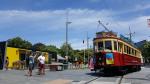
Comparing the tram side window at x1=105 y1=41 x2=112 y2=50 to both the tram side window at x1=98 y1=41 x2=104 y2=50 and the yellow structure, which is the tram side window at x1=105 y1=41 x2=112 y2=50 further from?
the yellow structure

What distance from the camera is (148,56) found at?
104 metres

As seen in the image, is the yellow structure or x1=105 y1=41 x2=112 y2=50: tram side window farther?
the yellow structure

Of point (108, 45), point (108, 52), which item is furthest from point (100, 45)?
point (108, 52)

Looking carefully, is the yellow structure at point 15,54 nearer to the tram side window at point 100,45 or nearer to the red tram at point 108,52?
the red tram at point 108,52

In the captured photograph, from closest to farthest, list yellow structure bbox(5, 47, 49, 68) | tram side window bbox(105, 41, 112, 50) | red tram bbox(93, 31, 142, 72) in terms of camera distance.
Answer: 1. red tram bbox(93, 31, 142, 72)
2. tram side window bbox(105, 41, 112, 50)
3. yellow structure bbox(5, 47, 49, 68)

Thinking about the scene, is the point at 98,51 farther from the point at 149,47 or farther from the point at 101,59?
the point at 149,47

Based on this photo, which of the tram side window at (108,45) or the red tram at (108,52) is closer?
the red tram at (108,52)

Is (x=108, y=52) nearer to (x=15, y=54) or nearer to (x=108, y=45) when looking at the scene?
(x=108, y=45)

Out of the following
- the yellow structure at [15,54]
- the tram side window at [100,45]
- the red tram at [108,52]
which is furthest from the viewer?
the yellow structure at [15,54]

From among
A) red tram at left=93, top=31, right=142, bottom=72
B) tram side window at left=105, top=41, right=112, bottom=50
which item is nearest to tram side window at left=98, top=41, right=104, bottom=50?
red tram at left=93, top=31, right=142, bottom=72

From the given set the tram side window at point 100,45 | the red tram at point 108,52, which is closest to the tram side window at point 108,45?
the red tram at point 108,52

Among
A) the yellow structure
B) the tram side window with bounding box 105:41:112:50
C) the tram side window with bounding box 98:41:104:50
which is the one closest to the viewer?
the tram side window with bounding box 105:41:112:50

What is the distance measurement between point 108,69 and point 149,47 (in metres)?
71.2

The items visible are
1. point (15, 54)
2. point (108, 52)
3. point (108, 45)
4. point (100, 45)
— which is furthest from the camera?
point (15, 54)
